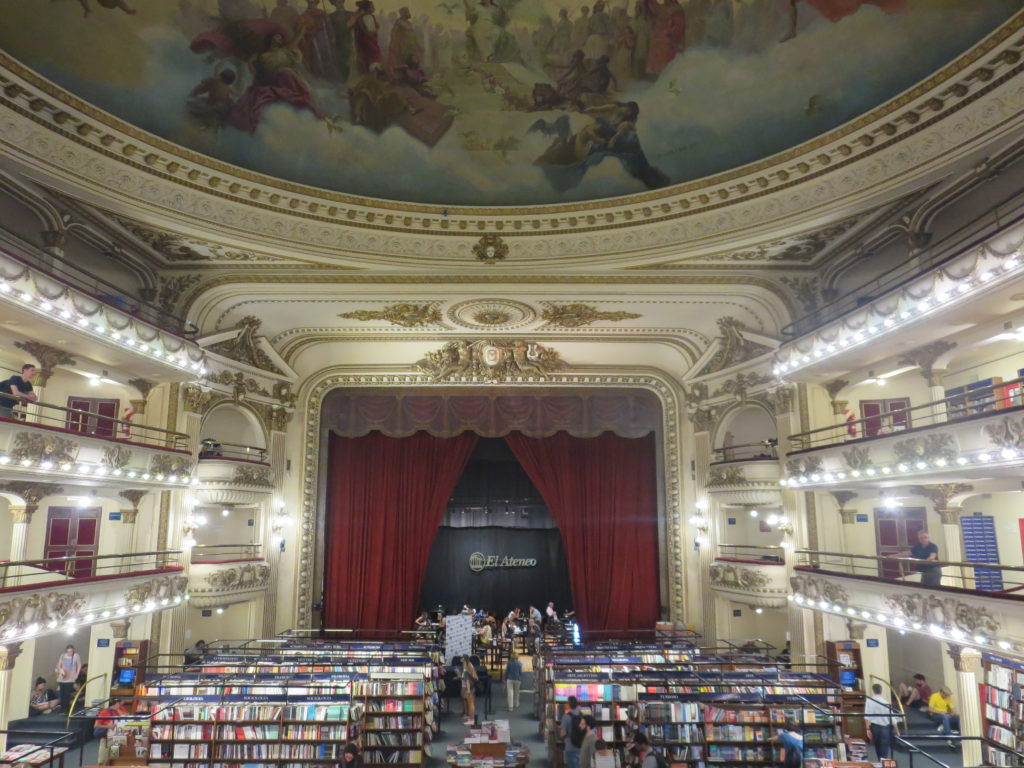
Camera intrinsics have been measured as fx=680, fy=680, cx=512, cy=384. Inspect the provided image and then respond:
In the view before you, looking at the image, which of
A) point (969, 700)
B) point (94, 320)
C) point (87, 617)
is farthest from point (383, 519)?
point (969, 700)

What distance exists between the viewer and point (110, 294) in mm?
11188

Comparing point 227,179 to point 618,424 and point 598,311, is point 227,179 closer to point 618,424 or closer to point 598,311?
point 598,311

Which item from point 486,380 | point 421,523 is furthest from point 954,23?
point 421,523

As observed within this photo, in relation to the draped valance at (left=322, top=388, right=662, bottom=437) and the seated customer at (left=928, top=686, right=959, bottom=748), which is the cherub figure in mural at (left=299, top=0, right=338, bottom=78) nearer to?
the draped valance at (left=322, top=388, right=662, bottom=437)

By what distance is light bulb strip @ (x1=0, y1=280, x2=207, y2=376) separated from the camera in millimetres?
8242

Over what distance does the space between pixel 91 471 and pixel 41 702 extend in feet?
18.8

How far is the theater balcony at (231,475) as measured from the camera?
1325 cm

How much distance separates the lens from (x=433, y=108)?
448 inches

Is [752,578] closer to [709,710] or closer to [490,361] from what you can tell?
[709,710]

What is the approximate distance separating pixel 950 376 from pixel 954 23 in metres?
6.31

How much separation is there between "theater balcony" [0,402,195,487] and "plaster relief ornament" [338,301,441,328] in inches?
171

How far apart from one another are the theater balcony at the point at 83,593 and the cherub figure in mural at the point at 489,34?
9.16m

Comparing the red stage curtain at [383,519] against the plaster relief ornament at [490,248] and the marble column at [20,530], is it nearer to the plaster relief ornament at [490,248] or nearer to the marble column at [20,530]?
the plaster relief ornament at [490,248]

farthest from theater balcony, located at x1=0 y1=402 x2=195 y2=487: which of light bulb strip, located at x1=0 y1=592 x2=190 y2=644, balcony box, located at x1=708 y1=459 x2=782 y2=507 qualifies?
balcony box, located at x1=708 y1=459 x2=782 y2=507
